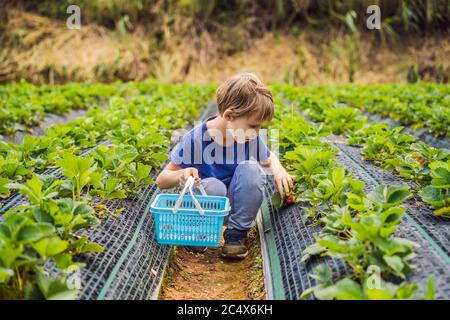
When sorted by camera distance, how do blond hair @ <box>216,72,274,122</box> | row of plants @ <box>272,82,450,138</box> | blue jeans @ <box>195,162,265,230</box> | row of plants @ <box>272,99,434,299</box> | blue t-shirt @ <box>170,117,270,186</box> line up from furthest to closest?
row of plants @ <box>272,82,450,138</box> < blue t-shirt @ <box>170,117,270,186</box> < blue jeans @ <box>195,162,265,230</box> < blond hair @ <box>216,72,274,122</box> < row of plants @ <box>272,99,434,299</box>

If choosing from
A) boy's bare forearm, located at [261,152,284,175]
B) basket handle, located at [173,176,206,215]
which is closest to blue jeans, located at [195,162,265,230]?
boy's bare forearm, located at [261,152,284,175]

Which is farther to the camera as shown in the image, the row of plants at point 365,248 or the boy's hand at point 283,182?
the boy's hand at point 283,182

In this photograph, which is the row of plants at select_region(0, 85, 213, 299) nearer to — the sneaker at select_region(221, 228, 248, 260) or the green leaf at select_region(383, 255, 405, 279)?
the sneaker at select_region(221, 228, 248, 260)

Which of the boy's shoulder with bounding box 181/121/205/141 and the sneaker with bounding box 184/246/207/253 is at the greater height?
the boy's shoulder with bounding box 181/121/205/141

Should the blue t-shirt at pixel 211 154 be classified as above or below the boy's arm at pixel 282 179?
above

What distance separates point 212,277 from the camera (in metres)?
2.59

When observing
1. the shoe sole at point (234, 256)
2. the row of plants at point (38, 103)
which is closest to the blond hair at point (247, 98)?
the shoe sole at point (234, 256)

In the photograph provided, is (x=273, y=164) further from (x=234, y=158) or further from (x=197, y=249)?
(x=197, y=249)

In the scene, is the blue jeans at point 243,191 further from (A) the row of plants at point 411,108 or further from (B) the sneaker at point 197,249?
(A) the row of plants at point 411,108

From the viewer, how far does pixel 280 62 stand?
54.3 feet

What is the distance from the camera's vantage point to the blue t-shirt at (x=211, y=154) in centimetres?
280

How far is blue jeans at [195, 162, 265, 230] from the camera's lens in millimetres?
2684

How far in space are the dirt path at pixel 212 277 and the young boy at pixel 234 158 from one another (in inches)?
2.8

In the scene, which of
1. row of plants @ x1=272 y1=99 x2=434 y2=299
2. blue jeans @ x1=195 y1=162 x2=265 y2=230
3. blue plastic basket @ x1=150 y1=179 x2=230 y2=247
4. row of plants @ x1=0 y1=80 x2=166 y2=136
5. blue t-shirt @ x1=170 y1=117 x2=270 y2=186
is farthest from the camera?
row of plants @ x1=0 y1=80 x2=166 y2=136
